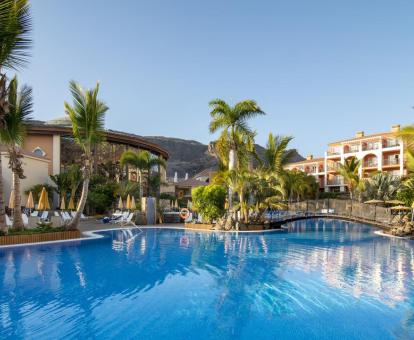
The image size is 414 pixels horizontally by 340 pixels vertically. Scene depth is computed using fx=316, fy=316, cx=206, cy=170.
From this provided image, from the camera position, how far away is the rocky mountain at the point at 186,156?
95.6 meters

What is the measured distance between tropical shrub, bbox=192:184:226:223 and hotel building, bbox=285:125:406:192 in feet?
66.3

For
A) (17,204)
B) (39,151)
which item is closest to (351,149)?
(39,151)

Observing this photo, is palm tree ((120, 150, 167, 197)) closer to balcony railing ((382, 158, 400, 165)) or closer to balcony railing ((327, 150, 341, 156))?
balcony railing ((382, 158, 400, 165))

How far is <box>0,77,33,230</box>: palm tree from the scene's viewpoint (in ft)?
45.5

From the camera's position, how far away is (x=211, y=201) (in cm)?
2142

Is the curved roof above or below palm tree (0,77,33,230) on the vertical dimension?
above

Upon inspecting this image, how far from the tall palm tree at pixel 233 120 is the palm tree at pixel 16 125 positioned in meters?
11.3

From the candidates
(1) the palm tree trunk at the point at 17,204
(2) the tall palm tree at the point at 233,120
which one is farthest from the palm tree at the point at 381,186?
(1) the palm tree trunk at the point at 17,204

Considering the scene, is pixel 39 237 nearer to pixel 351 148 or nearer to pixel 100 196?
pixel 100 196

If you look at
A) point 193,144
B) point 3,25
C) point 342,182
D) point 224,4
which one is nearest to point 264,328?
point 3,25

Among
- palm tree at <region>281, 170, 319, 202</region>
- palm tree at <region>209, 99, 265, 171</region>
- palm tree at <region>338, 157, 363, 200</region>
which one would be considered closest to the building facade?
palm tree at <region>209, 99, 265, 171</region>

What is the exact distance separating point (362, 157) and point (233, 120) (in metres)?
33.9

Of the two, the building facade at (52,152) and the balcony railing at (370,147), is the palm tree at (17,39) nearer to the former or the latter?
the building facade at (52,152)

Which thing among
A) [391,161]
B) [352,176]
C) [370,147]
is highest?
[370,147]
